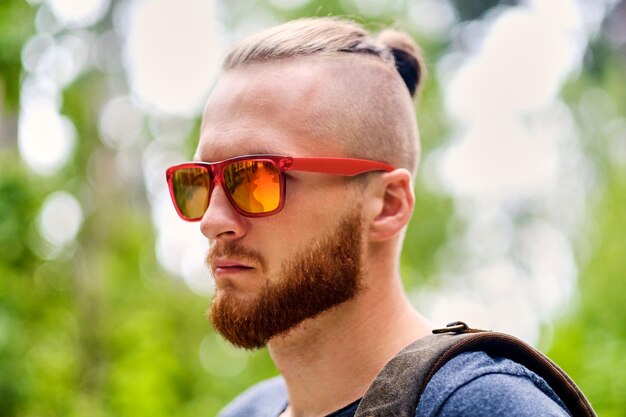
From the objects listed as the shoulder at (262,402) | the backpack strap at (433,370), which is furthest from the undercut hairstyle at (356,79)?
the shoulder at (262,402)

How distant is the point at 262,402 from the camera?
2844mm

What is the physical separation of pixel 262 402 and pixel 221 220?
0.93 metres

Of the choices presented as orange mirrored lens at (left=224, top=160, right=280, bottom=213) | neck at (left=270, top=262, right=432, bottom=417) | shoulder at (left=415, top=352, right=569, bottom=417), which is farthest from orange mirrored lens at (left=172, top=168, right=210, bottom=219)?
shoulder at (left=415, top=352, right=569, bottom=417)

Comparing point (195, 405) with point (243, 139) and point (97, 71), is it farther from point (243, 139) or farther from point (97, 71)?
point (243, 139)

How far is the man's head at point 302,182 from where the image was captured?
2.21 metres

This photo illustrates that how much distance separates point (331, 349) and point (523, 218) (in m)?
13.4

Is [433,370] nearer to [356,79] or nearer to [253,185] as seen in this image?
[253,185]

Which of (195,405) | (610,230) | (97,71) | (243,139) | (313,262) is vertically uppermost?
(97,71)

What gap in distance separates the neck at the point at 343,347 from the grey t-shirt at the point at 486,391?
443 millimetres

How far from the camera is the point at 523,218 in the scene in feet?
49.3

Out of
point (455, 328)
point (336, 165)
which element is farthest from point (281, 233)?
point (455, 328)

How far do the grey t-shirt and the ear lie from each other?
1.91 ft

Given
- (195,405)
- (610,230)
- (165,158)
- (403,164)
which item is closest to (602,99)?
(610,230)

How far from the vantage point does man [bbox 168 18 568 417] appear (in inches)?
86.9
